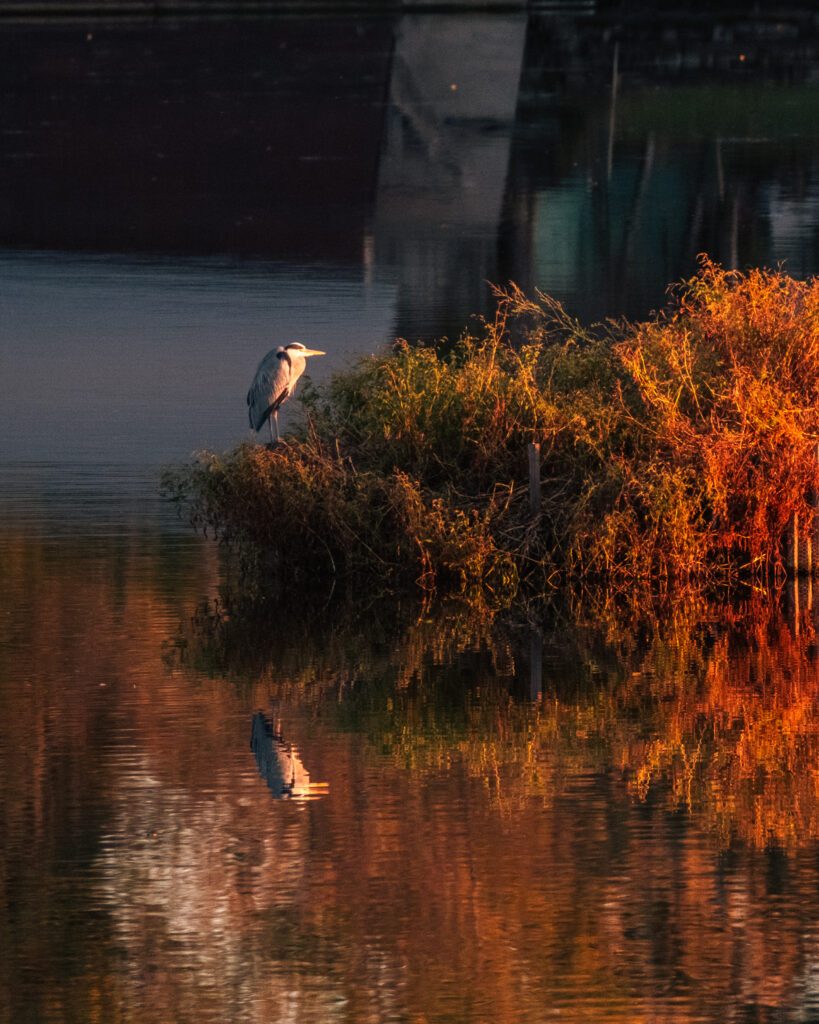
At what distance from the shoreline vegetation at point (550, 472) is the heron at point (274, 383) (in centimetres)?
24

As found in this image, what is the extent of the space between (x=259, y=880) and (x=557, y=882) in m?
1.18

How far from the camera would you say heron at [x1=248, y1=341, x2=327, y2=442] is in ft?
62.3

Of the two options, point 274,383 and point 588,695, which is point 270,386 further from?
point 588,695

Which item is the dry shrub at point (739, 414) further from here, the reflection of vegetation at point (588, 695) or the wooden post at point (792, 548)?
the reflection of vegetation at point (588, 695)

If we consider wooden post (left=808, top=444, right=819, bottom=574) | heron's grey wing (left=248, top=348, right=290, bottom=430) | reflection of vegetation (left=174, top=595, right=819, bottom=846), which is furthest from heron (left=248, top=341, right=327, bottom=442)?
wooden post (left=808, top=444, right=819, bottom=574)

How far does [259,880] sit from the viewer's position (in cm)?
1102

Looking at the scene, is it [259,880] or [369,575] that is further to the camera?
[369,575]

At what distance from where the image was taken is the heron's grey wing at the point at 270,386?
748 inches

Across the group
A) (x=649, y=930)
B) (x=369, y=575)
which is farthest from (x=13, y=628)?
(x=649, y=930)

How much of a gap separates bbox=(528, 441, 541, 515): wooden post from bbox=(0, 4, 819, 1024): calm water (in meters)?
0.86

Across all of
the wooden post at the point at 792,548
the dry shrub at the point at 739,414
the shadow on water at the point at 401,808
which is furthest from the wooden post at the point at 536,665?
the wooden post at the point at 792,548

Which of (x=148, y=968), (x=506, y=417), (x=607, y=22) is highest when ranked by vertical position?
(x=607, y=22)

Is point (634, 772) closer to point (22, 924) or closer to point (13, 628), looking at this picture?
point (22, 924)

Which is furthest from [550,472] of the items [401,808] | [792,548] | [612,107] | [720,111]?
[612,107]
